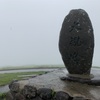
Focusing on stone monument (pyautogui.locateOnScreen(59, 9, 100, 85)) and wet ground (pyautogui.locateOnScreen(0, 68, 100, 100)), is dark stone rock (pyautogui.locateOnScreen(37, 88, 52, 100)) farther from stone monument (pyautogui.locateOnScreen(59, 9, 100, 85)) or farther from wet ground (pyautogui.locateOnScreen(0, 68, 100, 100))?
stone monument (pyautogui.locateOnScreen(59, 9, 100, 85))

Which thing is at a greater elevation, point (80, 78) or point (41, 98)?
point (80, 78)

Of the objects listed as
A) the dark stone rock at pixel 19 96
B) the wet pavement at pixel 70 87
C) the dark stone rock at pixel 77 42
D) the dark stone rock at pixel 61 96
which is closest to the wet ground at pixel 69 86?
the wet pavement at pixel 70 87

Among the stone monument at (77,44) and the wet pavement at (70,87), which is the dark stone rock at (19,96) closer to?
the wet pavement at (70,87)

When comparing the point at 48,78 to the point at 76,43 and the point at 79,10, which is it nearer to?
the point at 76,43

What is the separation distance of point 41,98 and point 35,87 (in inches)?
12.4

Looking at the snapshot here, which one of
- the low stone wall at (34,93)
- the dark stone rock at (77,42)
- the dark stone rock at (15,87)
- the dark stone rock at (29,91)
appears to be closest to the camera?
the low stone wall at (34,93)

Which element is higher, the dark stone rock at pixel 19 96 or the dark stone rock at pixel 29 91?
the dark stone rock at pixel 29 91

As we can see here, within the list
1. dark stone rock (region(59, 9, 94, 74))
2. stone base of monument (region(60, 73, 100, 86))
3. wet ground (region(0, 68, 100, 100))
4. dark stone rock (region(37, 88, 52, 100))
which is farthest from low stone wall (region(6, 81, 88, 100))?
dark stone rock (region(59, 9, 94, 74))

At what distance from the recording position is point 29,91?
24.6 feet

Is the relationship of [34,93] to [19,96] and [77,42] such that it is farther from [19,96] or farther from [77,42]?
[77,42]

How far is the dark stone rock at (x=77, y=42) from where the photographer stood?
8305 millimetres

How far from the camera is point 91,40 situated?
8.30 metres

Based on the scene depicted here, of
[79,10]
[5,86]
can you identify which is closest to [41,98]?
[79,10]

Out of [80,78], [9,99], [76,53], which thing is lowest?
[9,99]
